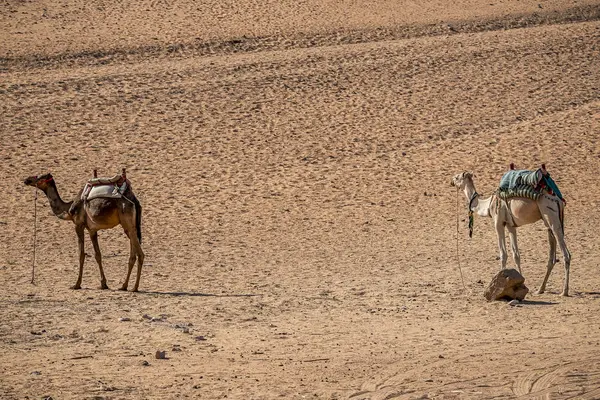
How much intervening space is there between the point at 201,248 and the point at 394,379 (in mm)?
8675

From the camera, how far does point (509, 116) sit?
28.0m

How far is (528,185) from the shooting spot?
15438 millimetres

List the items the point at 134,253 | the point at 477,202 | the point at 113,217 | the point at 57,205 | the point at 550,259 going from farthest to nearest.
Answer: the point at 477,202 → the point at 57,205 → the point at 134,253 → the point at 113,217 → the point at 550,259

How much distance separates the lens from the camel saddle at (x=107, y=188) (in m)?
15.8

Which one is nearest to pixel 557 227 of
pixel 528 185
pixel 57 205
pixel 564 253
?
pixel 564 253

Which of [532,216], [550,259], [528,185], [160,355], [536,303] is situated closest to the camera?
[160,355]

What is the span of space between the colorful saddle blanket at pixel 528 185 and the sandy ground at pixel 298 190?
1.52m

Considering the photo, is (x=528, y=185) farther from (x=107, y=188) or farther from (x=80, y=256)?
(x=80, y=256)

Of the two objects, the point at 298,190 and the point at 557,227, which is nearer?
the point at 557,227

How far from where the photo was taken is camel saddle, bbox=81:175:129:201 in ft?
51.9

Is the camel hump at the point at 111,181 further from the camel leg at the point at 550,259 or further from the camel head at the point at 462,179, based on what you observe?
the camel leg at the point at 550,259

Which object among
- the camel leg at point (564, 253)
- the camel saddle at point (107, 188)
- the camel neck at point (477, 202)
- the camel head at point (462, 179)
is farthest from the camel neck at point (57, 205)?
the camel leg at point (564, 253)

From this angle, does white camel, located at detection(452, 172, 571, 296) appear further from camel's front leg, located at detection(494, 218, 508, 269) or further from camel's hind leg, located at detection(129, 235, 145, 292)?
camel's hind leg, located at detection(129, 235, 145, 292)

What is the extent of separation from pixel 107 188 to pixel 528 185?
6072mm
